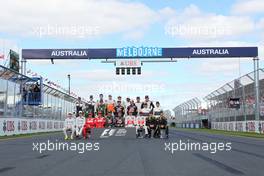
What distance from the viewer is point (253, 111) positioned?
3334 centimetres

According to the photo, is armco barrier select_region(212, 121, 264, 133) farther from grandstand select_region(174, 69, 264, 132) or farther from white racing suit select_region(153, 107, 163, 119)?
white racing suit select_region(153, 107, 163, 119)

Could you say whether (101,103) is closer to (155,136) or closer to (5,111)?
(155,136)

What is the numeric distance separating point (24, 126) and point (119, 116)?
9.63 metres

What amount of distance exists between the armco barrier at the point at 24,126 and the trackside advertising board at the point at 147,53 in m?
5.17

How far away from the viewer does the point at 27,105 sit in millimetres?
32500

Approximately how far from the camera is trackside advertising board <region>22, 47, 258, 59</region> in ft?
115

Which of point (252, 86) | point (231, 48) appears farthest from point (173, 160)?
point (231, 48)

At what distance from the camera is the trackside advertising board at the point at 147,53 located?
35.2 metres

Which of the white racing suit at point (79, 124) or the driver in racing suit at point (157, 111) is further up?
the driver in racing suit at point (157, 111)

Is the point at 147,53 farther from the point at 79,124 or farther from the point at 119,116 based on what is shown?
the point at 79,124
